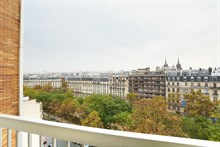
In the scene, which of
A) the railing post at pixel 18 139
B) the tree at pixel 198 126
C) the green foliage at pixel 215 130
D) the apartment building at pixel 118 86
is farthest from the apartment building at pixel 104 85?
the railing post at pixel 18 139

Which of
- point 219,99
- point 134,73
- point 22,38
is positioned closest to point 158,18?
point 134,73

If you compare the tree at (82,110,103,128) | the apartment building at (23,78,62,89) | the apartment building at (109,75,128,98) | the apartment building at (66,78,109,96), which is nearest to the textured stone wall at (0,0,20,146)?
the apartment building at (23,78,62,89)

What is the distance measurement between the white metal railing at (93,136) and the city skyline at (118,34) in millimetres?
2596

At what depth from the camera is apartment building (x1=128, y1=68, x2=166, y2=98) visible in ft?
14.7

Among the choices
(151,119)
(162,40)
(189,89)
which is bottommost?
(151,119)

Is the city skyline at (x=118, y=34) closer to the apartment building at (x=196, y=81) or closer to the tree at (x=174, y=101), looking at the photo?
the apartment building at (x=196, y=81)

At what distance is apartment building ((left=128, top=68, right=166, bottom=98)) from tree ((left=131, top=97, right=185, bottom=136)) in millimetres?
188

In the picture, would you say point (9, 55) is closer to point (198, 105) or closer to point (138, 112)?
point (198, 105)

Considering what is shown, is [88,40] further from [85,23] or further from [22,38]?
[22,38]

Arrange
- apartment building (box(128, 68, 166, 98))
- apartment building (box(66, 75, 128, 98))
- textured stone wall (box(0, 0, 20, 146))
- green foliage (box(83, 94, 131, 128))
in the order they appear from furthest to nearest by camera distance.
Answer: green foliage (box(83, 94, 131, 128)) → apartment building (box(66, 75, 128, 98)) → apartment building (box(128, 68, 166, 98)) → textured stone wall (box(0, 0, 20, 146))

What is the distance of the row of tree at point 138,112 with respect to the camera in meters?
3.50

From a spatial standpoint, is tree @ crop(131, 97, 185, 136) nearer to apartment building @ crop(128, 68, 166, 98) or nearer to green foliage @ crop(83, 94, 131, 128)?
apartment building @ crop(128, 68, 166, 98)

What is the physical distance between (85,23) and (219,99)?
11.2ft

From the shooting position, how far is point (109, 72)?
500cm
